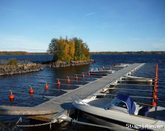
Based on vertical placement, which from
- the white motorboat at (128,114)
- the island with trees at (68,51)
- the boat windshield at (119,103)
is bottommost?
the white motorboat at (128,114)

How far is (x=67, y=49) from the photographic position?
3366 inches

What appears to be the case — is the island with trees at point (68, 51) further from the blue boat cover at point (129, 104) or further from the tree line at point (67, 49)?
the blue boat cover at point (129, 104)

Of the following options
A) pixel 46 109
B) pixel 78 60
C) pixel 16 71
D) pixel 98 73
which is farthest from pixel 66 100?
pixel 78 60

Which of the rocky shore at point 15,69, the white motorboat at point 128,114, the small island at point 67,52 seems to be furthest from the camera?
the small island at point 67,52

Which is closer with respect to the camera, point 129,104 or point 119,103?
point 129,104

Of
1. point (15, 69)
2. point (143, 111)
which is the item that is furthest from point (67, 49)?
point (143, 111)

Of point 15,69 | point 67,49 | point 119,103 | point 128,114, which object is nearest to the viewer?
point 128,114

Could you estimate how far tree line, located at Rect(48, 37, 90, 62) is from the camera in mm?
84688

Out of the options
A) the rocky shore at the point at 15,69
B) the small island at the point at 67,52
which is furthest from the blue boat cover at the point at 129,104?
the small island at the point at 67,52

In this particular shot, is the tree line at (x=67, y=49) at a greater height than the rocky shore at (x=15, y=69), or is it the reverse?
the tree line at (x=67, y=49)

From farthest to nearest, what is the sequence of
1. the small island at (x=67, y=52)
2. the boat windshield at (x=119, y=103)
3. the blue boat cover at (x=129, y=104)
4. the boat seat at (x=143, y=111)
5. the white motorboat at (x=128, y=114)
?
the small island at (x=67, y=52) → the boat seat at (x=143, y=111) → the boat windshield at (x=119, y=103) → the blue boat cover at (x=129, y=104) → the white motorboat at (x=128, y=114)

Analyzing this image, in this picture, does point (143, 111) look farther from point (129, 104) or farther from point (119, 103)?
point (119, 103)

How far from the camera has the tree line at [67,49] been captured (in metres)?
84.7

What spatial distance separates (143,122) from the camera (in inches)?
560
